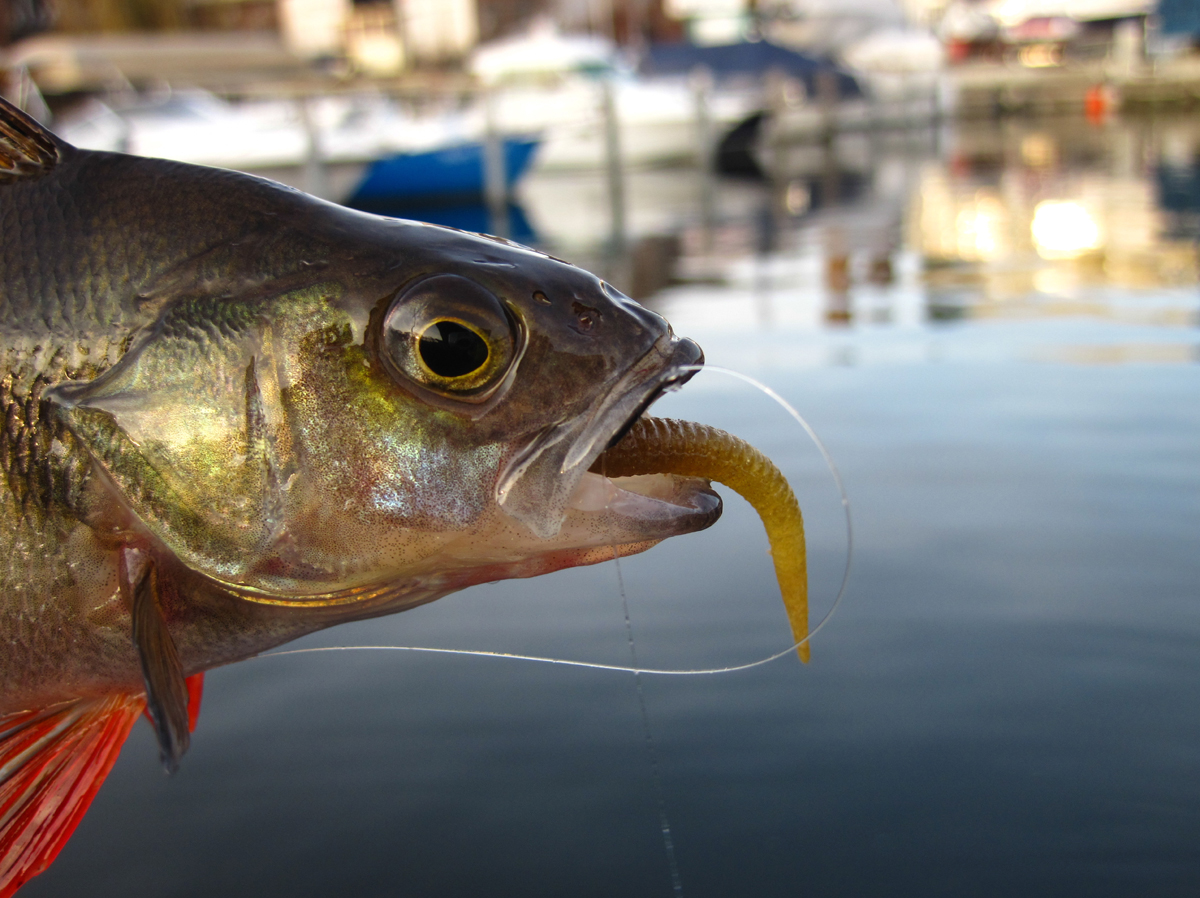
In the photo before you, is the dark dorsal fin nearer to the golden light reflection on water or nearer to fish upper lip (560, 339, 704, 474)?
fish upper lip (560, 339, 704, 474)

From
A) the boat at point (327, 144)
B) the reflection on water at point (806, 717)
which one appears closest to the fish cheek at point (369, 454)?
the reflection on water at point (806, 717)

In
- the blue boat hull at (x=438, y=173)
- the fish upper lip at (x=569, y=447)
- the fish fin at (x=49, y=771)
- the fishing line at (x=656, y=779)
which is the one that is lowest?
the fishing line at (x=656, y=779)

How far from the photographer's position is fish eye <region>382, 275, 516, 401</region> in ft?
5.78

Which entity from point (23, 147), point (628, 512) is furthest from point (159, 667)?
point (23, 147)

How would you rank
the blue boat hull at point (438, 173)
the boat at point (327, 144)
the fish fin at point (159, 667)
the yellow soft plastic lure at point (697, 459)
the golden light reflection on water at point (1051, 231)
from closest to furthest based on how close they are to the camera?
the fish fin at point (159, 667) → the yellow soft plastic lure at point (697, 459) → the golden light reflection on water at point (1051, 231) → the boat at point (327, 144) → the blue boat hull at point (438, 173)

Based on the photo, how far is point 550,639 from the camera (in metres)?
3.51

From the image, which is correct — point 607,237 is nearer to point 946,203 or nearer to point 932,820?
point 946,203

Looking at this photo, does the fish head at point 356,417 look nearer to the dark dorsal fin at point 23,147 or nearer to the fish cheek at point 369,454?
the fish cheek at point 369,454

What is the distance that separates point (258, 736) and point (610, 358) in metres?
1.76

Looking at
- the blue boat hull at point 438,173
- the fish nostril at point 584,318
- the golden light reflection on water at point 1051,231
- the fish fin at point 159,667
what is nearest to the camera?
the fish fin at point 159,667

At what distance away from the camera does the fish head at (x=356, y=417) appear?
1762 mm

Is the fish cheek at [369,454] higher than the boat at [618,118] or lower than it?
lower

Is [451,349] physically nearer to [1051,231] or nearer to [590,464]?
[590,464]

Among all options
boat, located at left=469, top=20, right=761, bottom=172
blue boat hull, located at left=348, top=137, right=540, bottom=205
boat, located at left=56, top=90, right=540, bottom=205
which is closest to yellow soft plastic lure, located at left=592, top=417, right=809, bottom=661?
boat, located at left=56, top=90, right=540, bottom=205
